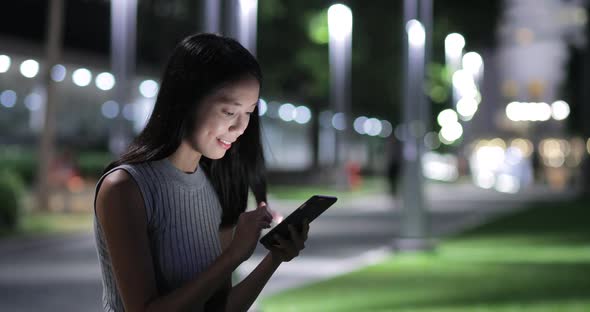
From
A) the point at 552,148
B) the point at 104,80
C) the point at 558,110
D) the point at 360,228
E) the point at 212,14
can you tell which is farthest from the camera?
the point at 558,110

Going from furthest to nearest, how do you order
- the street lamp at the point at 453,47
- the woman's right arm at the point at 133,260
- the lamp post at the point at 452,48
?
the lamp post at the point at 452,48, the street lamp at the point at 453,47, the woman's right arm at the point at 133,260

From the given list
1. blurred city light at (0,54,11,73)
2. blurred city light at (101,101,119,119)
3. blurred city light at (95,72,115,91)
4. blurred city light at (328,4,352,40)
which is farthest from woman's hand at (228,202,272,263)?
blurred city light at (101,101,119,119)

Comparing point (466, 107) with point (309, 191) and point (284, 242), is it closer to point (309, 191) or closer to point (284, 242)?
point (309, 191)

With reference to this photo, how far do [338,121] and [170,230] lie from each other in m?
58.0

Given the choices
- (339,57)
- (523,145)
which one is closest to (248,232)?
(339,57)

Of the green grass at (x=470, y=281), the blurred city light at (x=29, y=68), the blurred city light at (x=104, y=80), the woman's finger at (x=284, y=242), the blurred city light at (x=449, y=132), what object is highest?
the blurred city light at (x=29, y=68)

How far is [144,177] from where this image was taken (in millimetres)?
3490

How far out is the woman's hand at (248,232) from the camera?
3.44m

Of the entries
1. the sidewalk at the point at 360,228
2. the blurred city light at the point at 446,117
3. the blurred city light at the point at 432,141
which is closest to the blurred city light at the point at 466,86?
the blurred city light at the point at 432,141

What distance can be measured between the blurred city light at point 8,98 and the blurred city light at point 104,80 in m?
3.10

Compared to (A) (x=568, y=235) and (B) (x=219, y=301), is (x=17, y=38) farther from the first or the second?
(B) (x=219, y=301)

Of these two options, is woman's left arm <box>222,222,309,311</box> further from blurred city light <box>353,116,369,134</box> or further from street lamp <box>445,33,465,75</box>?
Result: blurred city light <box>353,116,369,134</box>

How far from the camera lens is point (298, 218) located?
3.60m

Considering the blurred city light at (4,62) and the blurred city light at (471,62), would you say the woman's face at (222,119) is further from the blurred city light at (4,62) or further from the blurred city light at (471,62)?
the blurred city light at (471,62)
